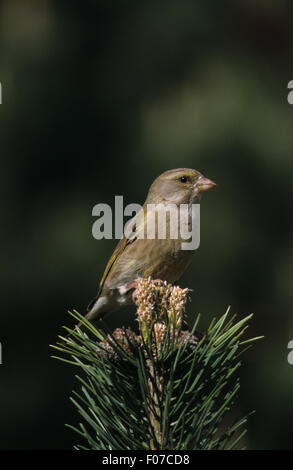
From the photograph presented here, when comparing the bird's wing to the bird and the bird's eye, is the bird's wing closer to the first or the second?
the bird

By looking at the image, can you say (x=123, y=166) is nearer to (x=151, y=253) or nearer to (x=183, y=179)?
(x=183, y=179)

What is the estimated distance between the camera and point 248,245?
6.79m

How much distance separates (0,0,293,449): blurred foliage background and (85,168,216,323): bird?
2.32 meters

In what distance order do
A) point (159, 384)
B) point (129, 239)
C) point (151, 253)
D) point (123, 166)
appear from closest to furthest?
point (159, 384)
point (151, 253)
point (129, 239)
point (123, 166)

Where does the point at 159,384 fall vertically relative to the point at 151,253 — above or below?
below

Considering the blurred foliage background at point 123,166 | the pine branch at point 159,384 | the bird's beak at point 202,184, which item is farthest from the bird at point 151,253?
the blurred foliage background at point 123,166

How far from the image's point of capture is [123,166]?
6.70 m

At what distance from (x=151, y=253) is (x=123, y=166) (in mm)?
3408

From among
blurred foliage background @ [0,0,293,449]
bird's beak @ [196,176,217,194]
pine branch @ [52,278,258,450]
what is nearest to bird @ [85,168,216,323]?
bird's beak @ [196,176,217,194]

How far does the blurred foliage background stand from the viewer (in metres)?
6.33

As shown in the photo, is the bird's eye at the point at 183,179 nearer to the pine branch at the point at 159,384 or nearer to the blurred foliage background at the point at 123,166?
the pine branch at the point at 159,384

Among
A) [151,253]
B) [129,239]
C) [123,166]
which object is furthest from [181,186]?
[123,166]

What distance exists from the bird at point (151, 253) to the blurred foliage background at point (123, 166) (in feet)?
7.60
